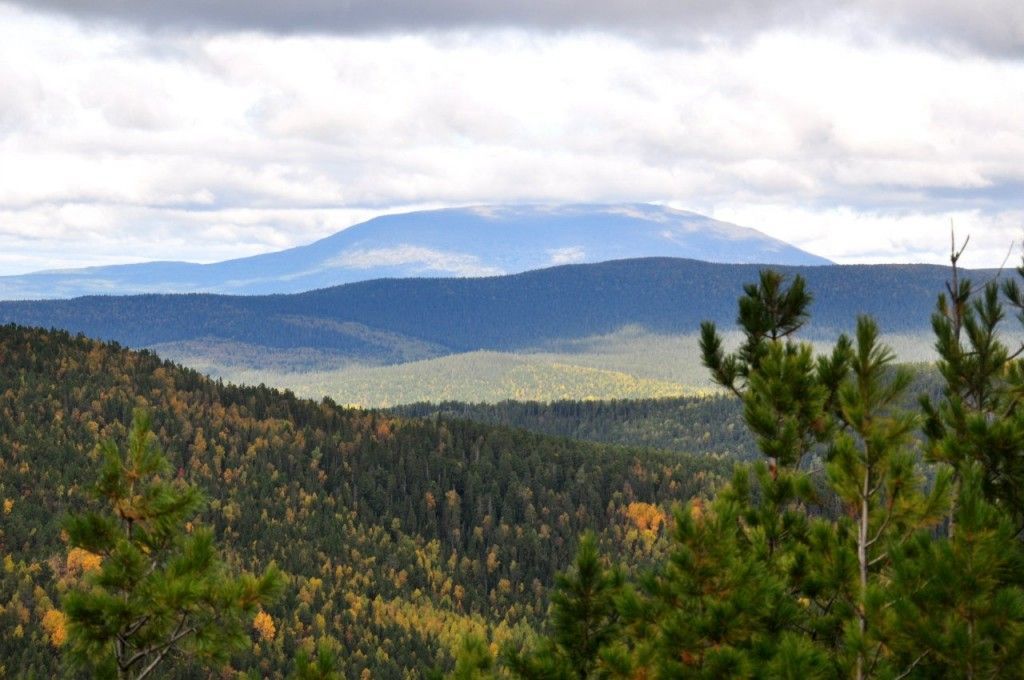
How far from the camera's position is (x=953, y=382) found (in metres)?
40.7

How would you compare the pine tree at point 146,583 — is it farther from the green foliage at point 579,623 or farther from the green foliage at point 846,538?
the green foliage at point 579,623

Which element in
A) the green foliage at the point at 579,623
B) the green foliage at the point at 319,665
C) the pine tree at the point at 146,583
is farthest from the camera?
the green foliage at the point at 579,623

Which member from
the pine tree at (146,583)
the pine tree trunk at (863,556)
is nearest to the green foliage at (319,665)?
the pine tree at (146,583)

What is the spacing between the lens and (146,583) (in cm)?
3073

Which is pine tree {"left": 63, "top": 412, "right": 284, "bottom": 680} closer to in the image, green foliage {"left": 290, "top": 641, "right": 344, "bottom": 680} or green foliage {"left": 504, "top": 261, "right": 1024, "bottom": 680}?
green foliage {"left": 290, "top": 641, "right": 344, "bottom": 680}

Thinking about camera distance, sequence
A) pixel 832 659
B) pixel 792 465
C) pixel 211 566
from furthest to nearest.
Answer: pixel 792 465 → pixel 832 659 → pixel 211 566

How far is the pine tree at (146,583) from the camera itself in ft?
101

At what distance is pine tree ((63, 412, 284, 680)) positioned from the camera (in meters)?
30.6

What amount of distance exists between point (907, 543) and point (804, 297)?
9267 mm

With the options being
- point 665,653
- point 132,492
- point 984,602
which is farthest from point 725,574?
point 132,492

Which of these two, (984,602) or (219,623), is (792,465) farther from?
(219,623)

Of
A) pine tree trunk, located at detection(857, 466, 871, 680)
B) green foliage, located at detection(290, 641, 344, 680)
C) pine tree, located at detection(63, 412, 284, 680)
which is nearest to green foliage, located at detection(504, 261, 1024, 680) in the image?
pine tree trunk, located at detection(857, 466, 871, 680)

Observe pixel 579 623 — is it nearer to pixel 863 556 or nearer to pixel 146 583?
pixel 863 556

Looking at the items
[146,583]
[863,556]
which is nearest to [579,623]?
[863,556]
